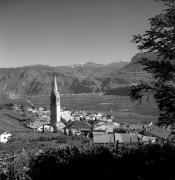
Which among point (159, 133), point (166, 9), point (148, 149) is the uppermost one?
point (166, 9)

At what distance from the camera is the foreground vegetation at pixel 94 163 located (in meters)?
9.75

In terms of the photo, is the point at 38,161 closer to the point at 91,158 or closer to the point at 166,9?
the point at 91,158

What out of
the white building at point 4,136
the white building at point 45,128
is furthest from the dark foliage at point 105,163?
the white building at point 45,128

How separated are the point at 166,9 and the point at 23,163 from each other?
7.88 metres

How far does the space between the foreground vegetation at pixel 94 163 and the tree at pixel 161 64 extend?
158cm

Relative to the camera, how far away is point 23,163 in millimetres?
12430

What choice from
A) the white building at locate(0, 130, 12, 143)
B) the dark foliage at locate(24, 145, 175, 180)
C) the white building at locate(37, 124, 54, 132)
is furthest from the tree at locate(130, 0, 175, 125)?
the white building at locate(37, 124, 54, 132)

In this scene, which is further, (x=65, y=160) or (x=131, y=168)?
(x=65, y=160)

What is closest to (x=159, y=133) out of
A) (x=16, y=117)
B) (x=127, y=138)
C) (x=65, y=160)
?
(x=127, y=138)

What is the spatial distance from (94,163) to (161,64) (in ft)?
14.3

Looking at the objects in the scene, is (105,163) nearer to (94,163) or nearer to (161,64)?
(94,163)

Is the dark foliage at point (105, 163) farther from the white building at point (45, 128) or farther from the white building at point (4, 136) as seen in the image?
the white building at point (45, 128)

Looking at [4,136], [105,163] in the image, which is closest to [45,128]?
[4,136]

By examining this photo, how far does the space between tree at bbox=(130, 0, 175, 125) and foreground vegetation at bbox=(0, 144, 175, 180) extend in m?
1.58
